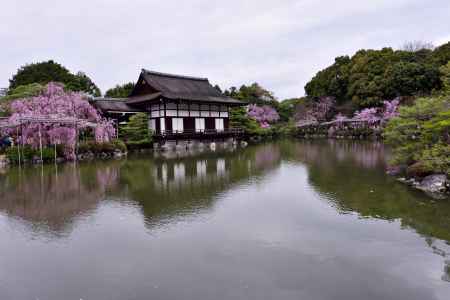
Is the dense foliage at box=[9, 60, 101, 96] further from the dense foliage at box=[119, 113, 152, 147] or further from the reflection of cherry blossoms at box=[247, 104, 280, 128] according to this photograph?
the reflection of cherry blossoms at box=[247, 104, 280, 128]

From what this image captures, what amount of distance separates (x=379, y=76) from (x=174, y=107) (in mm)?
24001

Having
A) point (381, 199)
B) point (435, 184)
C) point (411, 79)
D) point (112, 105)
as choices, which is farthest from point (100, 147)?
point (411, 79)

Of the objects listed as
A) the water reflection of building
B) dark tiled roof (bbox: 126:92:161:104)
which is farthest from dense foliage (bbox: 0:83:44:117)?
the water reflection of building

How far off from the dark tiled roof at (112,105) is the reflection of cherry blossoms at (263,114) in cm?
1979

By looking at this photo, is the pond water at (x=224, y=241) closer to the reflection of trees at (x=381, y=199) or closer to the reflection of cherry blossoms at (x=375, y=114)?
the reflection of trees at (x=381, y=199)

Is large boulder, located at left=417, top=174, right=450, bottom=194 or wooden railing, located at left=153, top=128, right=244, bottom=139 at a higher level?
wooden railing, located at left=153, top=128, right=244, bottom=139

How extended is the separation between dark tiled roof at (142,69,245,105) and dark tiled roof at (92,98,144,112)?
2807 millimetres

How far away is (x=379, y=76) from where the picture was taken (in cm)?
3753

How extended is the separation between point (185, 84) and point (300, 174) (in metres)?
21.7

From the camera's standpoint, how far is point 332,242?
248 inches

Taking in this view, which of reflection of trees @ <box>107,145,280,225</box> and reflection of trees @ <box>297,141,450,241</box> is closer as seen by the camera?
reflection of trees @ <box>297,141,450,241</box>

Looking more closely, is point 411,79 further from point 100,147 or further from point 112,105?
point 100,147

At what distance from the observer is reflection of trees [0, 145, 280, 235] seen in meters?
8.52

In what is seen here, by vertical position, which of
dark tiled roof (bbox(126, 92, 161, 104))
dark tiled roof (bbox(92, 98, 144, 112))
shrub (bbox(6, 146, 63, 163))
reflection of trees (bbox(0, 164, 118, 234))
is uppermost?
dark tiled roof (bbox(126, 92, 161, 104))
